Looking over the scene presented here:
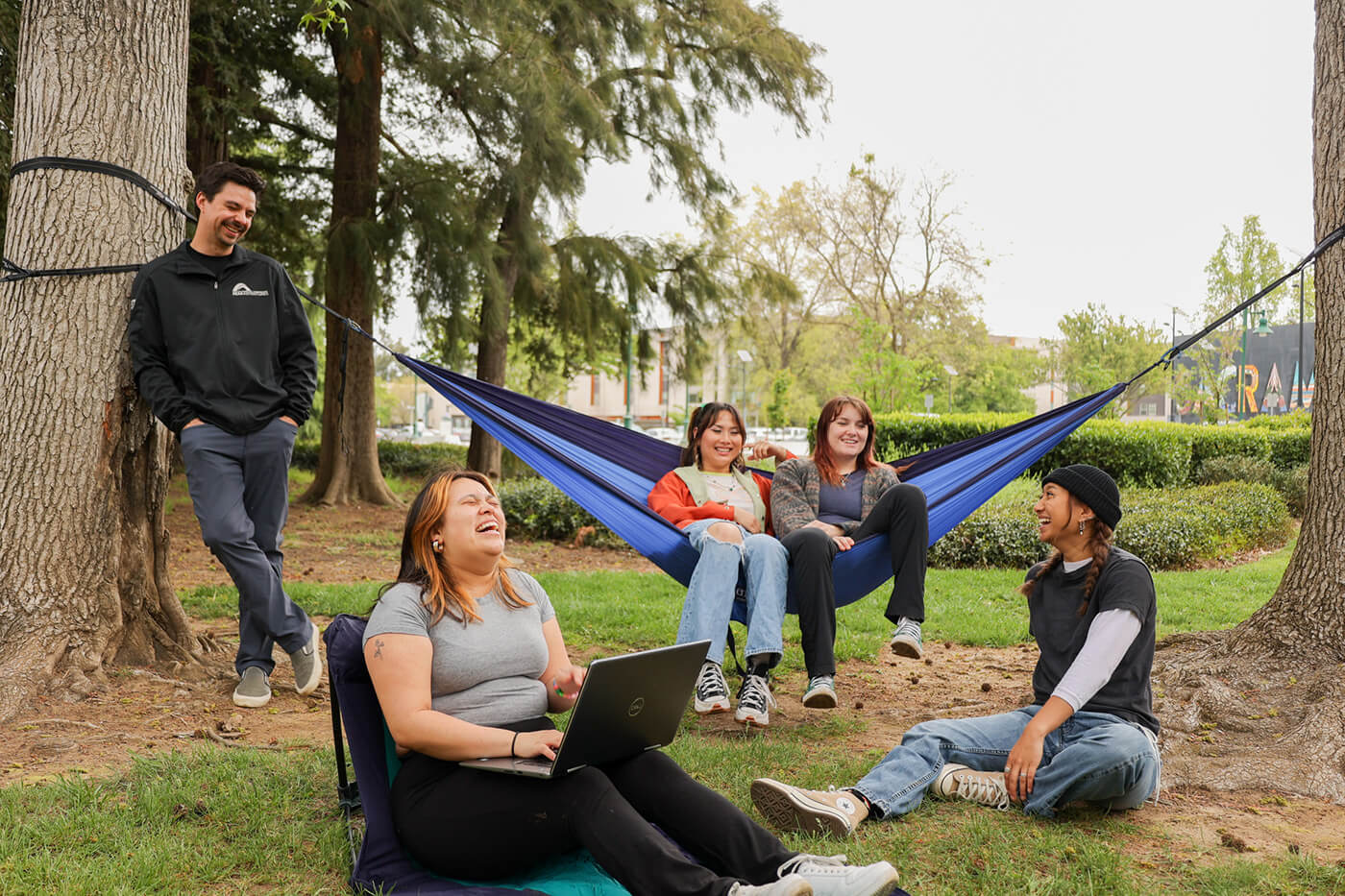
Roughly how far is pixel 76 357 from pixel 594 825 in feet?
7.39

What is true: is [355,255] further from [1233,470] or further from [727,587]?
[1233,470]

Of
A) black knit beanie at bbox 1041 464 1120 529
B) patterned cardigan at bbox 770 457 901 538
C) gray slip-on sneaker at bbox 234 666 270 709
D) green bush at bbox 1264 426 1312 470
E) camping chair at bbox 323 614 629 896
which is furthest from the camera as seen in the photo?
green bush at bbox 1264 426 1312 470

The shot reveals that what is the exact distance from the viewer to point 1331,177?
294cm

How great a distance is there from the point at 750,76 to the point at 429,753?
9.32m

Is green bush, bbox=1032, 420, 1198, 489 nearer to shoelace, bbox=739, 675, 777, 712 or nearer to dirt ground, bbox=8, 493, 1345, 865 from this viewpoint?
dirt ground, bbox=8, 493, 1345, 865

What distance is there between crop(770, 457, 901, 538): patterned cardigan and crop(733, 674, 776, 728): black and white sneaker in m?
0.56

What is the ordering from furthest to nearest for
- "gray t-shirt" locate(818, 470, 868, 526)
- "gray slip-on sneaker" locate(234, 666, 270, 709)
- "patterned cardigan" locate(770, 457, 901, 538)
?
"gray t-shirt" locate(818, 470, 868, 526)
"patterned cardigan" locate(770, 457, 901, 538)
"gray slip-on sneaker" locate(234, 666, 270, 709)

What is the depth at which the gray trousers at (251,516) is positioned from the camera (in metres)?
2.89

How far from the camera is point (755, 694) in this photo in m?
2.77

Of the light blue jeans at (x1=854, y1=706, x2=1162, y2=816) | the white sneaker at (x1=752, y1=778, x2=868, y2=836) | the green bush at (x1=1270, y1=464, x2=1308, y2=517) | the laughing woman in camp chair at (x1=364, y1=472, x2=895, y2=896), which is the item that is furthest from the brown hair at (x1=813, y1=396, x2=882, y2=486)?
the green bush at (x1=1270, y1=464, x2=1308, y2=517)

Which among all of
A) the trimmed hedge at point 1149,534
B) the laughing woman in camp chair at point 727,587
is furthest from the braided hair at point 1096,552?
the trimmed hedge at point 1149,534

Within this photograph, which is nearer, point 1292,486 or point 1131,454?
point 1292,486

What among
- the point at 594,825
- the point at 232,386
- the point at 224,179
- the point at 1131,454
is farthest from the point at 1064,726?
the point at 1131,454

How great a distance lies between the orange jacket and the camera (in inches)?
129
